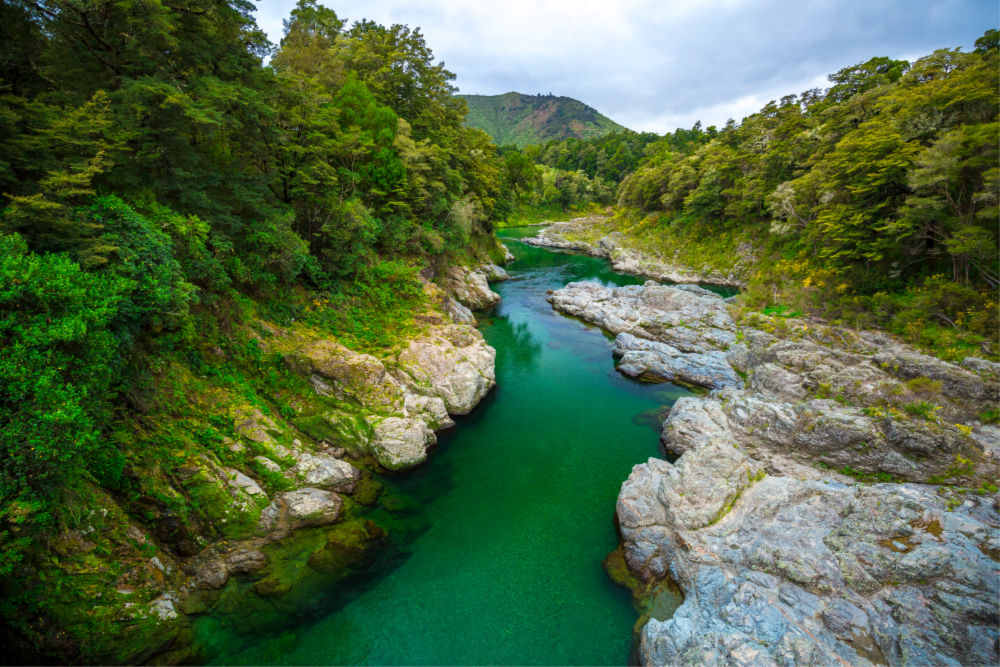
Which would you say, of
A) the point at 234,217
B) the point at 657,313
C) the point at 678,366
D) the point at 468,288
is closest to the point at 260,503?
the point at 234,217

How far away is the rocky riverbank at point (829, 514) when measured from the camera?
7301 mm

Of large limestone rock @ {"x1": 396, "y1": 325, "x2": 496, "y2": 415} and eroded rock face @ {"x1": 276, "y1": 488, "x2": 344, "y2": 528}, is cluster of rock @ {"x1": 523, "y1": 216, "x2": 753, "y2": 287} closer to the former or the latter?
large limestone rock @ {"x1": 396, "y1": 325, "x2": 496, "y2": 415}

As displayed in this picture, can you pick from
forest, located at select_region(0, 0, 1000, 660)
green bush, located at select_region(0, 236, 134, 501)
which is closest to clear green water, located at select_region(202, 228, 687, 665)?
green bush, located at select_region(0, 236, 134, 501)

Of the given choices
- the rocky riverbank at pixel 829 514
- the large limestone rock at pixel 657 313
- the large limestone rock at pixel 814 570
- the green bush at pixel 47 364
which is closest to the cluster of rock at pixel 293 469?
the green bush at pixel 47 364

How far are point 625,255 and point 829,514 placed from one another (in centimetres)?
4643

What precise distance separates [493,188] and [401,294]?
26394 millimetres

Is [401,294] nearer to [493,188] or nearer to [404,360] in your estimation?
[404,360]

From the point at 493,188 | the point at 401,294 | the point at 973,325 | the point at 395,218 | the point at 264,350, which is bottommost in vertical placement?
the point at 264,350

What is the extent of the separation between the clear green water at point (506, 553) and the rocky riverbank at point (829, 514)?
4.98 feet

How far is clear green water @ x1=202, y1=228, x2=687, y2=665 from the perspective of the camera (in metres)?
8.72

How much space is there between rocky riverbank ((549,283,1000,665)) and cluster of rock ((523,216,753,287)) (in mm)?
23258

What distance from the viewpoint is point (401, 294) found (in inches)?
823

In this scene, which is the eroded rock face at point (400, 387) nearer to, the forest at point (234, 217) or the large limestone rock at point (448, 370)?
the large limestone rock at point (448, 370)

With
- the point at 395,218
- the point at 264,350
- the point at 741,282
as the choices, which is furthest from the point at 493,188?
the point at 264,350
